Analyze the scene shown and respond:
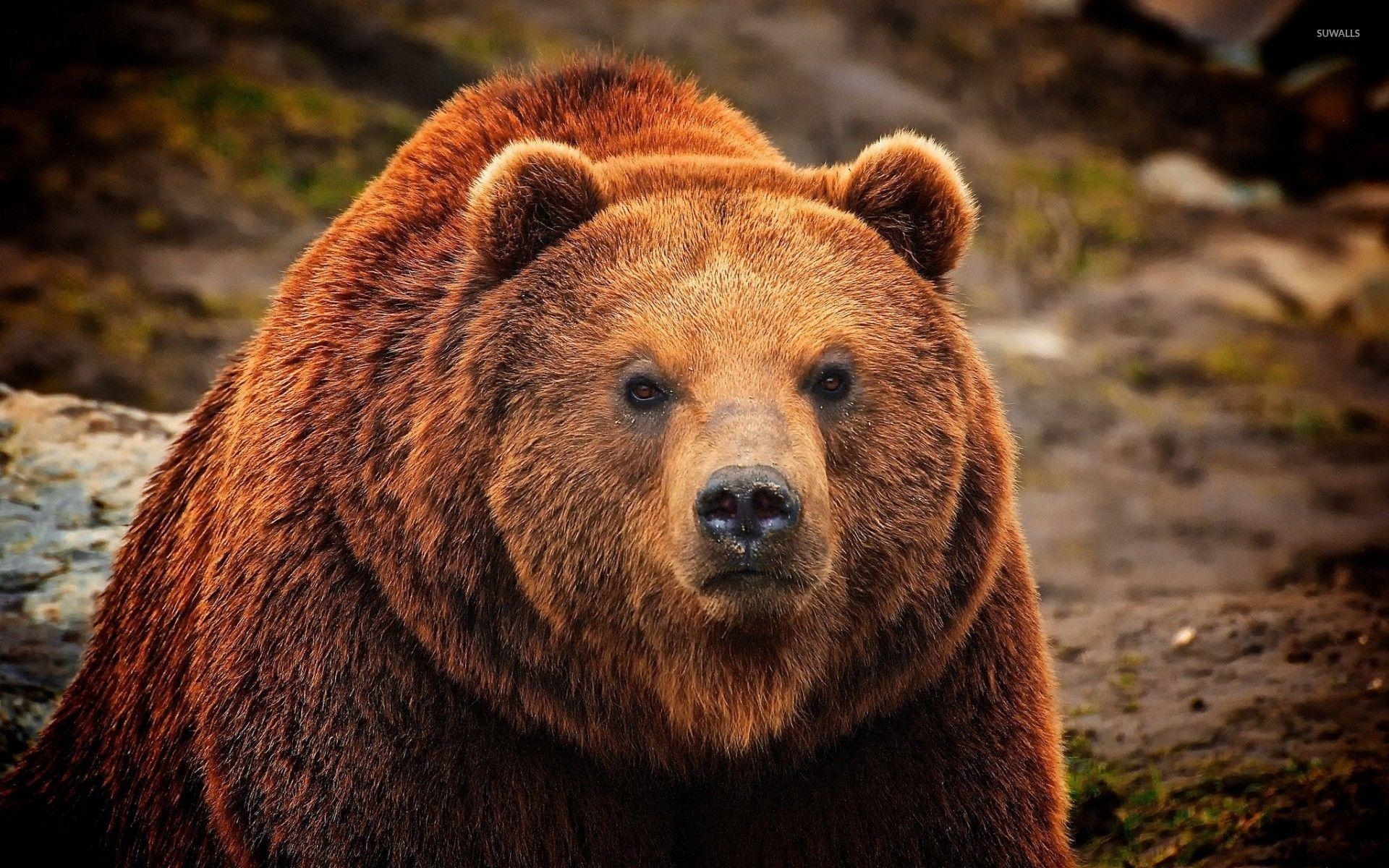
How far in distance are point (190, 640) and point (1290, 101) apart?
13710mm

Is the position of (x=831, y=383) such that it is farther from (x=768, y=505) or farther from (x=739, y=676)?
(x=739, y=676)

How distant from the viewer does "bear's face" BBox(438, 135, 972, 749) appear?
3.78 meters

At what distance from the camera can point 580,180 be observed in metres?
3.96

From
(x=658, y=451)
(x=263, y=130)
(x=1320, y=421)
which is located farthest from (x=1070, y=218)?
(x=658, y=451)

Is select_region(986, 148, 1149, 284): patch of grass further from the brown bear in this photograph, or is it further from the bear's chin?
the bear's chin

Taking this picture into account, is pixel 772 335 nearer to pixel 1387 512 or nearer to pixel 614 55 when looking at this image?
pixel 614 55

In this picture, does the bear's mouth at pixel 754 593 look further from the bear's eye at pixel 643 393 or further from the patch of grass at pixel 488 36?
the patch of grass at pixel 488 36

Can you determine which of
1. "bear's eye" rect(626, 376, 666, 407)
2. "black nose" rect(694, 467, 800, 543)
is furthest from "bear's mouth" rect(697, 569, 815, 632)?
"bear's eye" rect(626, 376, 666, 407)

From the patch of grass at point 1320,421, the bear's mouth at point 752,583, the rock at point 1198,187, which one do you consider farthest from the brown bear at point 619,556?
the rock at point 1198,187

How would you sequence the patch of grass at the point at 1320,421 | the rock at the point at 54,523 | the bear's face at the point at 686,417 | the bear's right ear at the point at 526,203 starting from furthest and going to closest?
the patch of grass at the point at 1320,421 → the rock at the point at 54,523 → the bear's right ear at the point at 526,203 → the bear's face at the point at 686,417

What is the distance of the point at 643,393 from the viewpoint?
12.5ft

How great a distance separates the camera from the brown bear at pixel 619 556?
3.81 m

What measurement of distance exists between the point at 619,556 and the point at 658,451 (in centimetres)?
28

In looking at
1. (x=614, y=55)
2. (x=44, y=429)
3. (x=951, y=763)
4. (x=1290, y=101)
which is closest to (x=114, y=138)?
(x=44, y=429)
